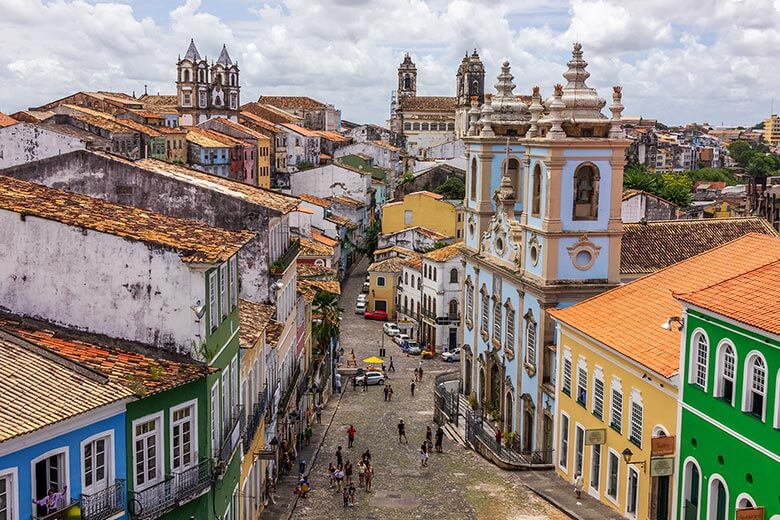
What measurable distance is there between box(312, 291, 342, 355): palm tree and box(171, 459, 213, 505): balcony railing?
28.8m

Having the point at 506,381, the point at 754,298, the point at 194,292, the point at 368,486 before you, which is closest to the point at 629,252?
the point at 506,381

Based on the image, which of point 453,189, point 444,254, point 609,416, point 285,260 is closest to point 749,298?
point 609,416

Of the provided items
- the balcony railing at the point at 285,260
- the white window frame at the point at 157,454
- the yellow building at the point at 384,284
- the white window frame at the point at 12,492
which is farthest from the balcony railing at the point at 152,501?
the yellow building at the point at 384,284

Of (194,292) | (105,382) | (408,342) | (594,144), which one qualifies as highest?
(594,144)

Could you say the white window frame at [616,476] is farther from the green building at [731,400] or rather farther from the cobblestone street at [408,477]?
the green building at [731,400]

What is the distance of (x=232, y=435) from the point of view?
→ 2092cm

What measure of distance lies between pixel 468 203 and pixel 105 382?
3161 cm

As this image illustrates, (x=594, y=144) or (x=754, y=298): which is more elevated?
(x=594, y=144)

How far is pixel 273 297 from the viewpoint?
101 ft

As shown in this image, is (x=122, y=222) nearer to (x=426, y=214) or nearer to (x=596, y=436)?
(x=596, y=436)

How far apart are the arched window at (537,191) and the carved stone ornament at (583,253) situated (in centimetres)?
193

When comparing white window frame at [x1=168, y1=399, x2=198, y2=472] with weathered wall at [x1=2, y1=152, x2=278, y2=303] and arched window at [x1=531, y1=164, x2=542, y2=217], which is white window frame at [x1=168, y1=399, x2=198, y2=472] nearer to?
weathered wall at [x1=2, y1=152, x2=278, y2=303]

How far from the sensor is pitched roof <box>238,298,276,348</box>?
80.4 feet

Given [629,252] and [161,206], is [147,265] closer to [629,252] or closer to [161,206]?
[161,206]
